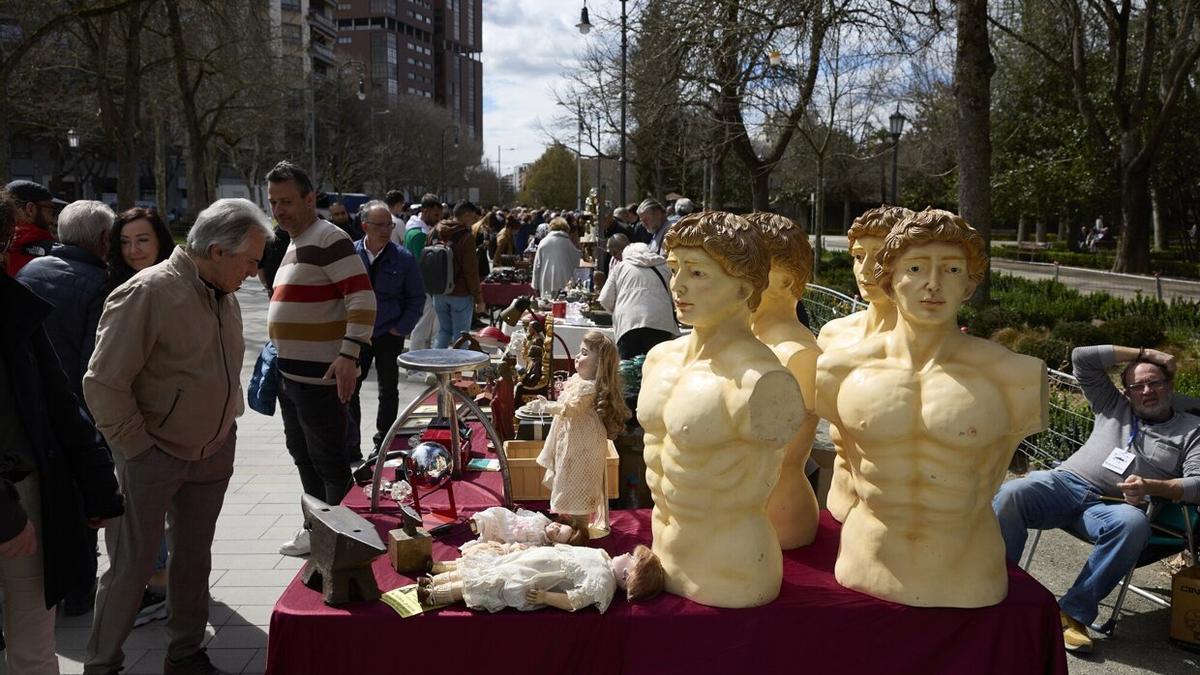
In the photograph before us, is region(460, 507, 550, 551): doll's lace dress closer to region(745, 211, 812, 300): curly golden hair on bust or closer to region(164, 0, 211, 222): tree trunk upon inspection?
region(745, 211, 812, 300): curly golden hair on bust

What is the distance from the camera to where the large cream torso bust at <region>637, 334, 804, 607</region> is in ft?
8.32

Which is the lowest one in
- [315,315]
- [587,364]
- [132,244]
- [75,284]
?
[587,364]

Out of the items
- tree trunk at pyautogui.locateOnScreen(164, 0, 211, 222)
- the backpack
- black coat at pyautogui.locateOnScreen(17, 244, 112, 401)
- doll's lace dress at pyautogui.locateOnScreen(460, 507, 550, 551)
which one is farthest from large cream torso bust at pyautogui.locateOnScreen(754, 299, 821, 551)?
tree trunk at pyautogui.locateOnScreen(164, 0, 211, 222)

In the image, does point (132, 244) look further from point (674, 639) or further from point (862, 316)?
point (862, 316)

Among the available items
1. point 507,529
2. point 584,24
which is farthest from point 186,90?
point 507,529

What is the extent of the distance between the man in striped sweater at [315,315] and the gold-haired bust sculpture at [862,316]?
7.08ft

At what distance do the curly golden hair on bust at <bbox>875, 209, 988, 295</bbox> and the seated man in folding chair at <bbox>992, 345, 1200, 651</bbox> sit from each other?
80.5 inches

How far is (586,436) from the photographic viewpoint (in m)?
3.37

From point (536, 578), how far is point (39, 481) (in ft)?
5.12

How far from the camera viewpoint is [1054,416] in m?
6.14

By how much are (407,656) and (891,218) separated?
2.24 m

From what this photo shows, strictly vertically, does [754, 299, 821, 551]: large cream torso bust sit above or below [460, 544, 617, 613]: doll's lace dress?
above

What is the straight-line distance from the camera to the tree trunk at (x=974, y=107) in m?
8.50

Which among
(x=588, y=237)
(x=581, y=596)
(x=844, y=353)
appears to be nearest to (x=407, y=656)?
(x=581, y=596)
